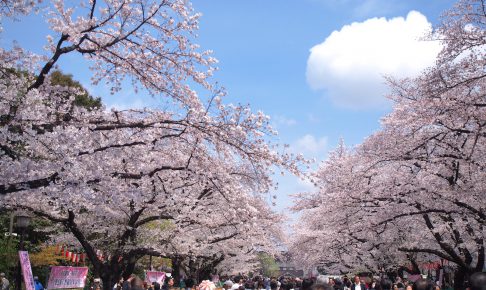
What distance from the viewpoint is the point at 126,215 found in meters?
16.2

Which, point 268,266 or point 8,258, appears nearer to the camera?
point 8,258

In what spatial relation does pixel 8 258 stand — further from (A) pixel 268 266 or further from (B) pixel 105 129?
(A) pixel 268 266

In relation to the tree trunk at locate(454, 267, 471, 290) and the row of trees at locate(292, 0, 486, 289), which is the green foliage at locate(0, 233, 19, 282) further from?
the tree trunk at locate(454, 267, 471, 290)

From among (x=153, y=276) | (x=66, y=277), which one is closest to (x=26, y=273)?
(x=66, y=277)

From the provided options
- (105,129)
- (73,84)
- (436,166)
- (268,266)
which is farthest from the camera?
(268,266)

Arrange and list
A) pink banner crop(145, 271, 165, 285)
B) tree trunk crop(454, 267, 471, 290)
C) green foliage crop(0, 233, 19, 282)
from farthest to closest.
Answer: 1. pink banner crop(145, 271, 165, 285)
2. green foliage crop(0, 233, 19, 282)
3. tree trunk crop(454, 267, 471, 290)

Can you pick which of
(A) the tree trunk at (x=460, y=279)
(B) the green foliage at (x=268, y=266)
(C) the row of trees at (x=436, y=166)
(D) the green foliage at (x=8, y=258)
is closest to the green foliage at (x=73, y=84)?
(D) the green foliage at (x=8, y=258)

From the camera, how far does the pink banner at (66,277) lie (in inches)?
839

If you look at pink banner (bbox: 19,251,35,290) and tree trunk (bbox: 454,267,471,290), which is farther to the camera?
tree trunk (bbox: 454,267,471,290)

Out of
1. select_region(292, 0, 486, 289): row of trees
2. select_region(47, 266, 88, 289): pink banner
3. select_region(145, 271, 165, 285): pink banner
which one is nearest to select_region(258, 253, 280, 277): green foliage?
select_region(145, 271, 165, 285): pink banner

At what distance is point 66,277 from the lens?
2255 cm

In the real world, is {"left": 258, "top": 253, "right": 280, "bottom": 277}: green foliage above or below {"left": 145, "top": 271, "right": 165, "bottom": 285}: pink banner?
above

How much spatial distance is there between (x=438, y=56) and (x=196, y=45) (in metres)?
6.51

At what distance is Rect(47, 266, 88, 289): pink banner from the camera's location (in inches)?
839
